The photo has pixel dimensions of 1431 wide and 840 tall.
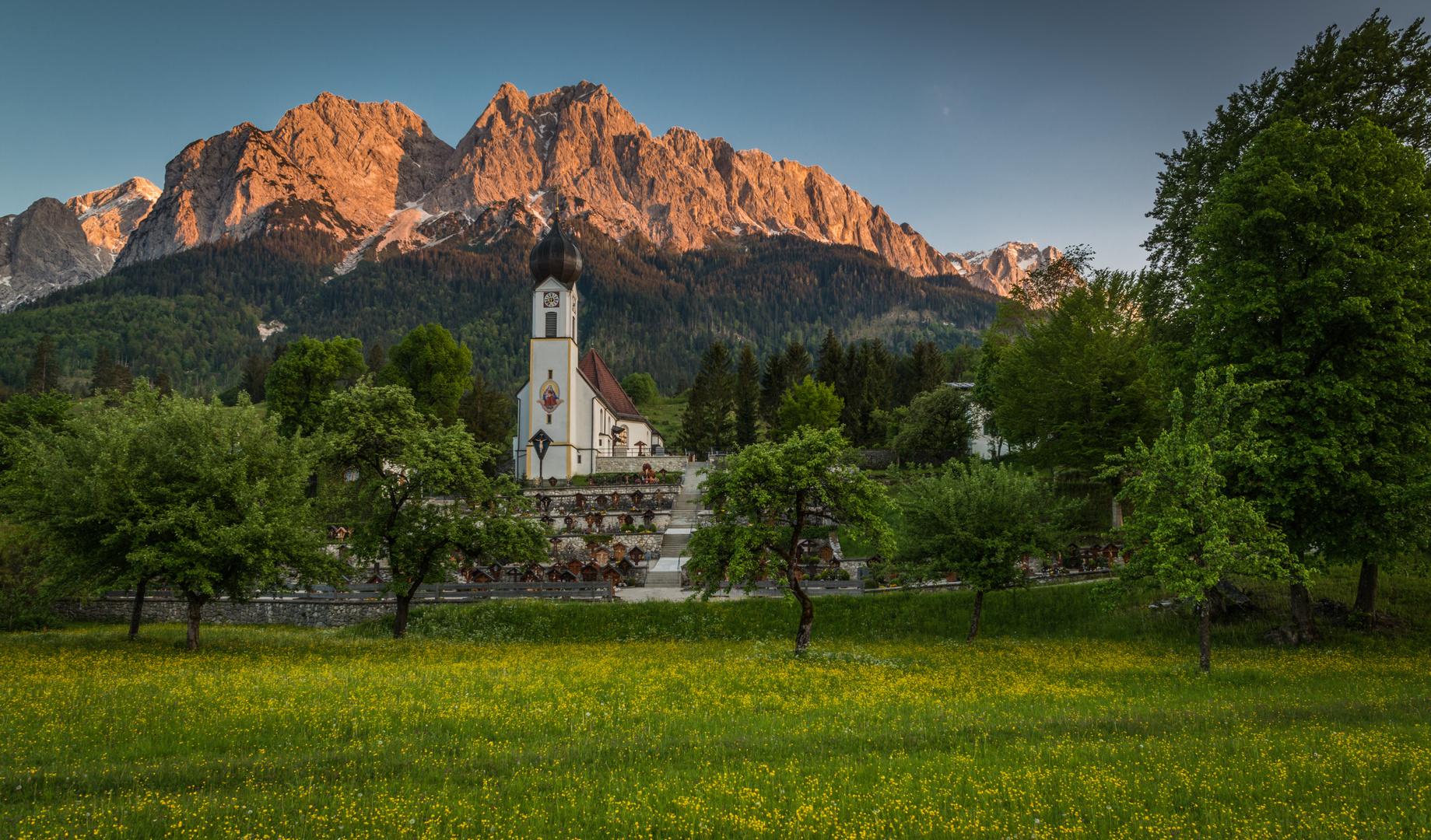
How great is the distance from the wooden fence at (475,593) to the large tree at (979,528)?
11.4 metres

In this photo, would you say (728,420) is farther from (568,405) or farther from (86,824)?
(86,824)

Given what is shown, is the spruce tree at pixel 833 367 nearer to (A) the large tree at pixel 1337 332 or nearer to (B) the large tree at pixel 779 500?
(A) the large tree at pixel 1337 332

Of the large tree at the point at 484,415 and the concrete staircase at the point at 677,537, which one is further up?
the large tree at the point at 484,415

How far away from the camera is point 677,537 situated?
3669 cm

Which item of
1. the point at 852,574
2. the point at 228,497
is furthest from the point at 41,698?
the point at 852,574

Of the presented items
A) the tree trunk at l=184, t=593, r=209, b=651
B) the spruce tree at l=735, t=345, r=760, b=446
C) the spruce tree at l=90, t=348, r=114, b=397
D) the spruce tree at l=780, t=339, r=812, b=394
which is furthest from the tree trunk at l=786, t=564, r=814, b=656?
the spruce tree at l=90, t=348, r=114, b=397

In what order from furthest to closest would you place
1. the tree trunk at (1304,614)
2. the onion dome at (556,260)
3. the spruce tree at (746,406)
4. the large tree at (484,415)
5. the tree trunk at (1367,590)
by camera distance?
the spruce tree at (746,406) → the onion dome at (556,260) → the large tree at (484,415) → the tree trunk at (1367,590) → the tree trunk at (1304,614)

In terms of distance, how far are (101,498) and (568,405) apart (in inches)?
1493

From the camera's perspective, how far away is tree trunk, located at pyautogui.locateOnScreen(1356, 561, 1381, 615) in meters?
19.1

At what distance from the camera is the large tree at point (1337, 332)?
1678cm

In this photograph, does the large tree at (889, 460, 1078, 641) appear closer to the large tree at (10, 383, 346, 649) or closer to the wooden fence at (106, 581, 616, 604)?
the wooden fence at (106, 581, 616, 604)

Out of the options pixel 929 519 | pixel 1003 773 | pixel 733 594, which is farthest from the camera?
pixel 733 594

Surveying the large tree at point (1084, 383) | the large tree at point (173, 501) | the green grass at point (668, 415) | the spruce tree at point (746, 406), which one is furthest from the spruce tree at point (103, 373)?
the large tree at point (1084, 383)

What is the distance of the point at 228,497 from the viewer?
18609 mm
